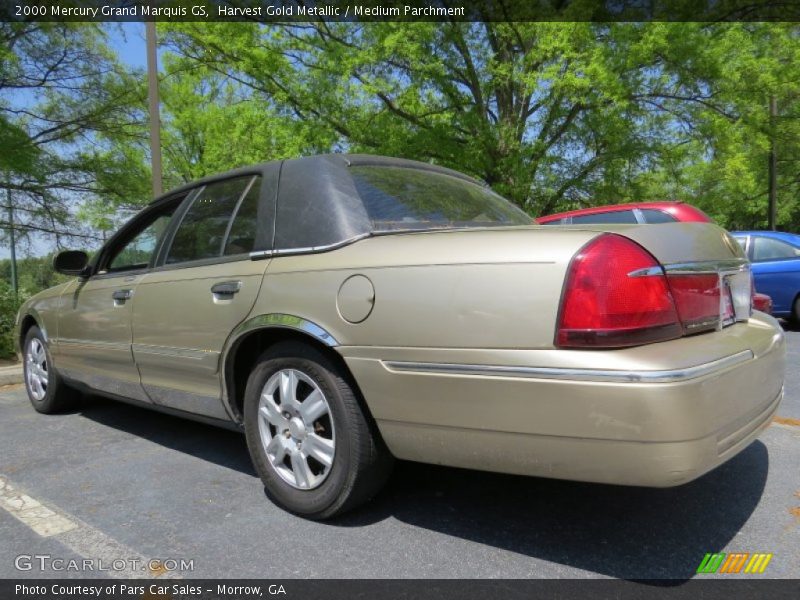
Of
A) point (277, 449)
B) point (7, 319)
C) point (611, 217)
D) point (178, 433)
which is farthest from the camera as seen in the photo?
point (611, 217)

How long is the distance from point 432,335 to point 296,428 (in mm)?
831

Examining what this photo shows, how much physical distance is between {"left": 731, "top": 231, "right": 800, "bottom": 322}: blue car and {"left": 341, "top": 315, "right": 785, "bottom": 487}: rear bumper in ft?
24.8

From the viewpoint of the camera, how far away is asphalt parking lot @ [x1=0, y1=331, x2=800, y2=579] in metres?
2.28

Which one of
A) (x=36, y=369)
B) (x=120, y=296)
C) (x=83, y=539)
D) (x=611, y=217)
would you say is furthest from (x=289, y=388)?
(x=611, y=217)

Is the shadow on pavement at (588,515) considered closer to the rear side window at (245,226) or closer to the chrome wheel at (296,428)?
the chrome wheel at (296,428)

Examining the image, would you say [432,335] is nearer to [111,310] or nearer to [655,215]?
[111,310]

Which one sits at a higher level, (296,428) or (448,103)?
(448,103)

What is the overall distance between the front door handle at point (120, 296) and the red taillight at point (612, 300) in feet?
8.68

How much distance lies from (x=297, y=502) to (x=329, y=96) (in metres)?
10.0

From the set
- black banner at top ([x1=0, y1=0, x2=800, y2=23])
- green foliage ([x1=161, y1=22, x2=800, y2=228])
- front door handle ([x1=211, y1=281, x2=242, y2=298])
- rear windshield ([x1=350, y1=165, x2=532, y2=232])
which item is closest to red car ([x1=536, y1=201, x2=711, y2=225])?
green foliage ([x1=161, y1=22, x2=800, y2=228])

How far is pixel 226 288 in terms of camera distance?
9.64ft

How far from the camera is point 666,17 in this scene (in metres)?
10.4

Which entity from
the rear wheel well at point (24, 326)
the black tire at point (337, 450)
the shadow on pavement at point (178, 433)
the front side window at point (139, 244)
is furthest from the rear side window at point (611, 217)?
the rear wheel well at point (24, 326)

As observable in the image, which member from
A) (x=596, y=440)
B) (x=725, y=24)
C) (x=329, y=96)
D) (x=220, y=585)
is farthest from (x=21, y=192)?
(x=725, y=24)
